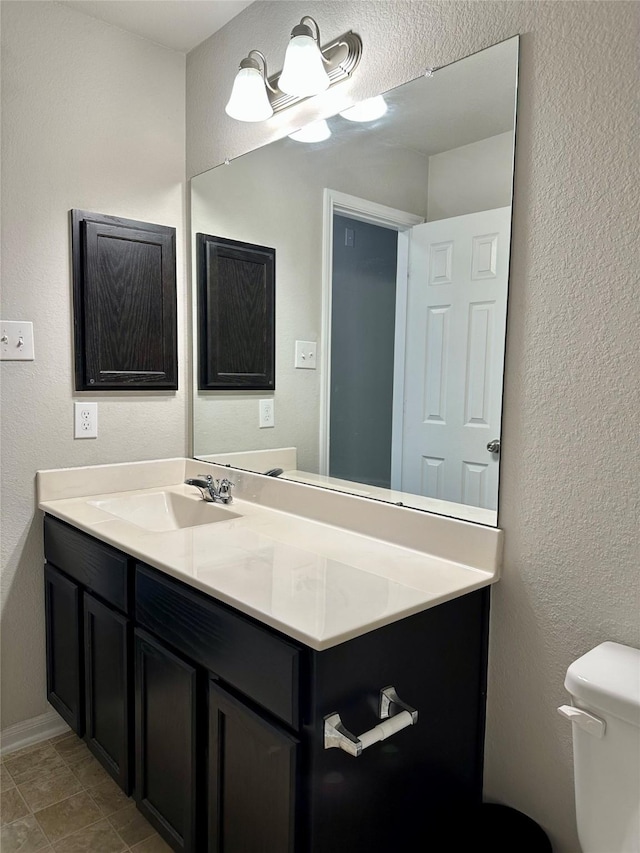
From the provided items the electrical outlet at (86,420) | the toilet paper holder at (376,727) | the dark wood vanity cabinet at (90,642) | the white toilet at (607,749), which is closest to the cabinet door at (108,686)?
the dark wood vanity cabinet at (90,642)

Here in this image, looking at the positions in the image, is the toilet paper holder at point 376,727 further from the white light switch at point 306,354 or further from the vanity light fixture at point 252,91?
the vanity light fixture at point 252,91

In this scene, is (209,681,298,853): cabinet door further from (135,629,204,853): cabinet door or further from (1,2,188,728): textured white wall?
(1,2,188,728): textured white wall

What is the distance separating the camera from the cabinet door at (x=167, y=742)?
132 cm

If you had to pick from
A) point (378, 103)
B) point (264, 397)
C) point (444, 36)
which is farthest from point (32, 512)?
point (444, 36)

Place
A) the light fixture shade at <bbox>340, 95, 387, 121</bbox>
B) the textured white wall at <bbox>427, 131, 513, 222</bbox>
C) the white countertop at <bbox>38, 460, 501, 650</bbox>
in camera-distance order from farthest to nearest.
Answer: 1. the light fixture shade at <bbox>340, 95, 387, 121</bbox>
2. the textured white wall at <bbox>427, 131, 513, 222</bbox>
3. the white countertop at <bbox>38, 460, 501, 650</bbox>

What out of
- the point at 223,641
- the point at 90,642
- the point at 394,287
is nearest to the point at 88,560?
the point at 90,642

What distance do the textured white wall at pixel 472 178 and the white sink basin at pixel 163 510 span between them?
3.69 feet

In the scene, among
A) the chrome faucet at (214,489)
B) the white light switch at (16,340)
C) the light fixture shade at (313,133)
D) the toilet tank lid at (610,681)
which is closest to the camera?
the toilet tank lid at (610,681)

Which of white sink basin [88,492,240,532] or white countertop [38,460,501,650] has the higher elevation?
white countertop [38,460,501,650]

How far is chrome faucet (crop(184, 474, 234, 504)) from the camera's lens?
77.5 inches

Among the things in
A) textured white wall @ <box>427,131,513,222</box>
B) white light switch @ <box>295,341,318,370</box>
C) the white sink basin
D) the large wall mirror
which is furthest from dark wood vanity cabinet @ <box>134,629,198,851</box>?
textured white wall @ <box>427,131,513,222</box>

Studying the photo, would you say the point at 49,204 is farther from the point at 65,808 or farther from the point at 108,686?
the point at 65,808

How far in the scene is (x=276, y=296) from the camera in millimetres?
1988

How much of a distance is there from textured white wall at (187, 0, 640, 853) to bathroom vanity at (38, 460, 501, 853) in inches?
3.8
